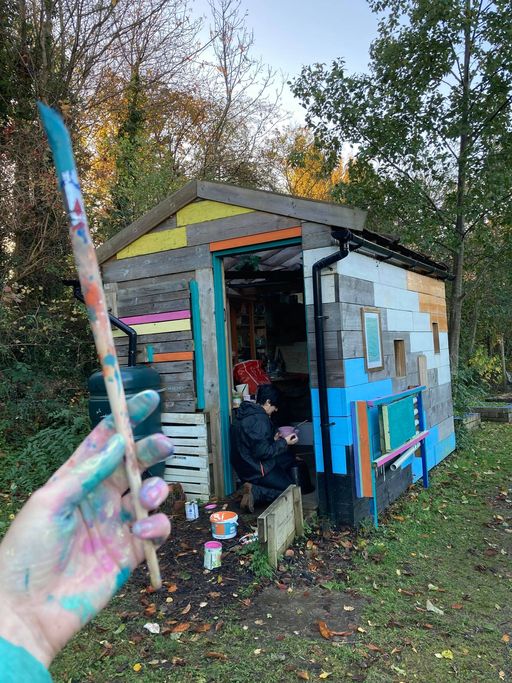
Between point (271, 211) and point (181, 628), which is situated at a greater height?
point (271, 211)

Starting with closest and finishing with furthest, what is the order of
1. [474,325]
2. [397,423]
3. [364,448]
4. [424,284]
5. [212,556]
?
[212,556] < [364,448] < [397,423] < [424,284] < [474,325]

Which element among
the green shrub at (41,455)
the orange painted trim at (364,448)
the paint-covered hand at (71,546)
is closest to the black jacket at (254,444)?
the orange painted trim at (364,448)

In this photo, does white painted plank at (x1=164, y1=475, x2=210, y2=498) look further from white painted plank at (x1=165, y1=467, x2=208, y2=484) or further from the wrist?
the wrist

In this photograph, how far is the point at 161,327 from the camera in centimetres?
583

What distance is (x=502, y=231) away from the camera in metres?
10.4

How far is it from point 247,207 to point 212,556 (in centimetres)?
349

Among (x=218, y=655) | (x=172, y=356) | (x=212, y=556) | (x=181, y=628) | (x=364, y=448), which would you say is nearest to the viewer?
(x=218, y=655)

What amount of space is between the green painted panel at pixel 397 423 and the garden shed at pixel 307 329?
2 cm

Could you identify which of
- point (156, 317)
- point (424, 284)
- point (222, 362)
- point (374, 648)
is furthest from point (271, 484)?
point (424, 284)

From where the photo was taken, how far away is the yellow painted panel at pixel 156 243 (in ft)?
18.9

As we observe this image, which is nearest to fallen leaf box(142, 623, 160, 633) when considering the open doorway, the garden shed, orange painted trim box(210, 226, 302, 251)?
the garden shed

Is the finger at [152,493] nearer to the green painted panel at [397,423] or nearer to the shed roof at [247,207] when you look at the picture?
the shed roof at [247,207]

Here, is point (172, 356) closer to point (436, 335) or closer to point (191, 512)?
point (191, 512)

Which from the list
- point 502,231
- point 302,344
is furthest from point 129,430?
point 502,231
